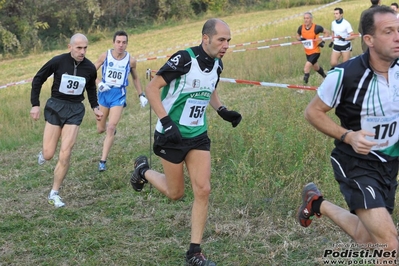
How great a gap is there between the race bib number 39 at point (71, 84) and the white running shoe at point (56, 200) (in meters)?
1.32

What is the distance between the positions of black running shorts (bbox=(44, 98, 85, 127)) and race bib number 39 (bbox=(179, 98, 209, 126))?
2677 millimetres

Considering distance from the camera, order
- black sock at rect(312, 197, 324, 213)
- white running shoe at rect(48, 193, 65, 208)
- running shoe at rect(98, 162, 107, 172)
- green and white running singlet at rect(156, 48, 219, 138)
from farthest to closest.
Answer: running shoe at rect(98, 162, 107, 172)
white running shoe at rect(48, 193, 65, 208)
green and white running singlet at rect(156, 48, 219, 138)
black sock at rect(312, 197, 324, 213)

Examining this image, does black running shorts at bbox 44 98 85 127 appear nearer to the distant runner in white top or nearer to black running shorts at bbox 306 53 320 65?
black running shorts at bbox 306 53 320 65

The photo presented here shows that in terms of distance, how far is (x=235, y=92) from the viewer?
567 inches

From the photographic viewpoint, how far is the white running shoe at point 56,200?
737 cm

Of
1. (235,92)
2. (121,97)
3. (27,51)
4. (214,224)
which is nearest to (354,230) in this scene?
(214,224)

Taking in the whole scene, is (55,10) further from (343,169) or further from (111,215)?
(343,169)

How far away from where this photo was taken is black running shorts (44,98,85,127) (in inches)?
299

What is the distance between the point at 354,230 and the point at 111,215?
330 centimetres

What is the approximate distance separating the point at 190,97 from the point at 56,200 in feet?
9.57

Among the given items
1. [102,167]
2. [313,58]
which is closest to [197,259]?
[102,167]

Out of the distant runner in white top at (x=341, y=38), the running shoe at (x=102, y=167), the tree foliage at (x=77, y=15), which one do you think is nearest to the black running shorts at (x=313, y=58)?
the distant runner in white top at (x=341, y=38)

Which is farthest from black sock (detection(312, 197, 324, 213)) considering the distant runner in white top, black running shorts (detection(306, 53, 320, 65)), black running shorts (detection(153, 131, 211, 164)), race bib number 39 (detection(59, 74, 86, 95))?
the distant runner in white top

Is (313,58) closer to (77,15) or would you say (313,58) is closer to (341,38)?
(341,38)
